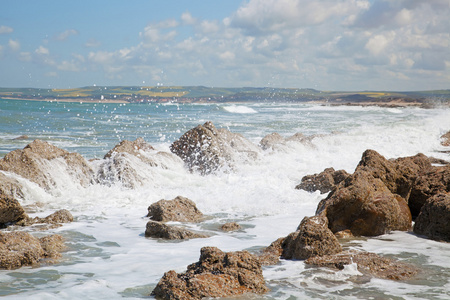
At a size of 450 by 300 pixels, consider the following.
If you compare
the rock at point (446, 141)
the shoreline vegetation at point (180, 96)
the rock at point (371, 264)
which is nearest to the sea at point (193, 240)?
the rock at point (371, 264)

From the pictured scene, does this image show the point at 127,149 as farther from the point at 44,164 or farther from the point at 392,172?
the point at 392,172

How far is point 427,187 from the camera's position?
6.77 meters

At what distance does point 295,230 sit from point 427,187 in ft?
6.83

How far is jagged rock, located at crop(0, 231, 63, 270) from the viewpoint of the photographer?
455 cm

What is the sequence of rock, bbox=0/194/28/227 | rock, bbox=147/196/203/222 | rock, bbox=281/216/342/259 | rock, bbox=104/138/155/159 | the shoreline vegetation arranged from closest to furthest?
rock, bbox=281/216/342/259 < rock, bbox=0/194/28/227 < rock, bbox=147/196/203/222 < rock, bbox=104/138/155/159 < the shoreline vegetation

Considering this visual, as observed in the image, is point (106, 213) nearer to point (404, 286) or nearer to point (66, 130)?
point (404, 286)

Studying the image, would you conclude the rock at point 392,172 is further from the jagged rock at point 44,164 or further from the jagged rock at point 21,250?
the jagged rock at point 44,164

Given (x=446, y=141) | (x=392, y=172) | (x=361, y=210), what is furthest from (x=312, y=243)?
(x=446, y=141)

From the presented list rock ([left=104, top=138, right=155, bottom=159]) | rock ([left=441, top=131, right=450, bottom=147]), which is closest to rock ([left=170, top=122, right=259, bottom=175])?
rock ([left=104, top=138, right=155, bottom=159])

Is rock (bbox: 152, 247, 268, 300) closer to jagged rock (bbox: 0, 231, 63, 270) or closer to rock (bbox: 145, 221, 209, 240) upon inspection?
jagged rock (bbox: 0, 231, 63, 270)

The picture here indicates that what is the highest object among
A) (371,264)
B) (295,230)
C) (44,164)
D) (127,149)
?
(127,149)

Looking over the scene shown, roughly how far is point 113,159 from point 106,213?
299cm

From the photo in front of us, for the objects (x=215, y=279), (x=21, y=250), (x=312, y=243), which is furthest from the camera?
(x=312, y=243)

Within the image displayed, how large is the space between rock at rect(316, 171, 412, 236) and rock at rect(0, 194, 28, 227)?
399cm
